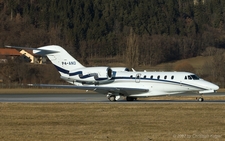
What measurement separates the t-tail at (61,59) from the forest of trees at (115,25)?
250 feet

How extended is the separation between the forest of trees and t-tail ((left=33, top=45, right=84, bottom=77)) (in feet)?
250

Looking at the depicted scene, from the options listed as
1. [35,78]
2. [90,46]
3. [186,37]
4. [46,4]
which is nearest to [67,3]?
[46,4]

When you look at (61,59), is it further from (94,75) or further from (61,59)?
(94,75)

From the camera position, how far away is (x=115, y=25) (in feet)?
489

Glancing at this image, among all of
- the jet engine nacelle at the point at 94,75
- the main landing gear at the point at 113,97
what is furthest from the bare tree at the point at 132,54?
the main landing gear at the point at 113,97

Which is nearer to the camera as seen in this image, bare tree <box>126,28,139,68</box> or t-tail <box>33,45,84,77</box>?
t-tail <box>33,45,84,77</box>

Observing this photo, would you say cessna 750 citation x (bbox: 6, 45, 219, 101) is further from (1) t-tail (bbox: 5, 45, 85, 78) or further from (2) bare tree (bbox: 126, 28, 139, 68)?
(2) bare tree (bbox: 126, 28, 139, 68)

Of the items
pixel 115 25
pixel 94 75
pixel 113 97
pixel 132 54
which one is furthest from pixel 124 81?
pixel 115 25

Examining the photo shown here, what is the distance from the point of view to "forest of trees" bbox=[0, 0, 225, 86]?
133 metres

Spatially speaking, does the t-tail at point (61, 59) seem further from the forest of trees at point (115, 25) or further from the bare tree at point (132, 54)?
the forest of trees at point (115, 25)

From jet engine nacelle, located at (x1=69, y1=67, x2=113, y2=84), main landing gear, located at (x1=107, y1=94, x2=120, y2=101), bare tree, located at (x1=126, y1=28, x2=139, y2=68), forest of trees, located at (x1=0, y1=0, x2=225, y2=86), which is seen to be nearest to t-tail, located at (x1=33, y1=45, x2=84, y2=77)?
jet engine nacelle, located at (x1=69, y1=67, x2=113, y2=84)

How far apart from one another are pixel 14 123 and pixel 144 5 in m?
131

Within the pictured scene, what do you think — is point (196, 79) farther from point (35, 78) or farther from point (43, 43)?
point (43, 43)

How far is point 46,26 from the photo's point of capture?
145m
